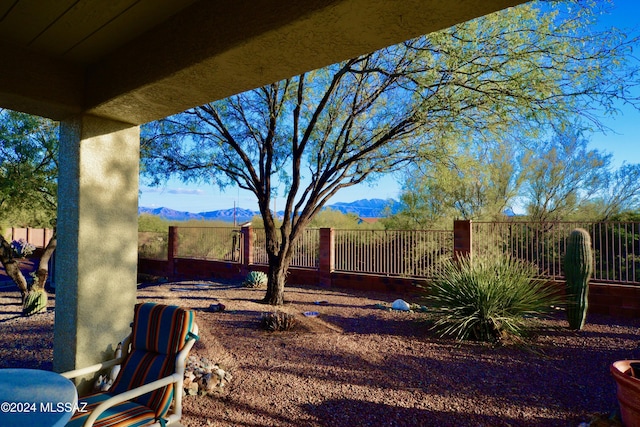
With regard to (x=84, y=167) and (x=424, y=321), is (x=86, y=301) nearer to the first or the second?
(x=84, y=167)

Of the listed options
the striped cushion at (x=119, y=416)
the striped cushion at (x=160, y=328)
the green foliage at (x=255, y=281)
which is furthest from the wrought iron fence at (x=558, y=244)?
the striped cushion at (x=119, y=416)

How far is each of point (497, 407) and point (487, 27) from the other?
16.6 feet

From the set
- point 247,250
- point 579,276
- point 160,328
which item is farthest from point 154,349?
point 247,250

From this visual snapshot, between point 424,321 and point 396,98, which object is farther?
point 396,98

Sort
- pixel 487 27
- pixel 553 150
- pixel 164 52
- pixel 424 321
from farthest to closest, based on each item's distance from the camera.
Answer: pixel 553 150
pixel 424 321
pixel 487 27
pixel 164 52

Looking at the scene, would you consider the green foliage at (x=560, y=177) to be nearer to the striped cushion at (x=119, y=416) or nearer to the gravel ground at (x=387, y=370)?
the gravel ground at (x=387, y=370)

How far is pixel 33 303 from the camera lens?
303 inches

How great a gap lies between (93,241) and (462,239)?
26.8ft

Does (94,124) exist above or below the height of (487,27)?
below

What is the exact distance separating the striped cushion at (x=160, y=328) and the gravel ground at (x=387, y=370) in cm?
79

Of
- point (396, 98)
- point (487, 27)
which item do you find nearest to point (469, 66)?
point (487, 27)

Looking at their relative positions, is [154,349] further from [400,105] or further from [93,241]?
[400,105]

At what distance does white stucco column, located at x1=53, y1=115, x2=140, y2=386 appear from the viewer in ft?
10.6

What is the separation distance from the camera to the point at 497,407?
11.7 feet
